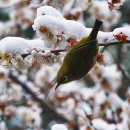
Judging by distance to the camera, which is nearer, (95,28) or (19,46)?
(95,28)

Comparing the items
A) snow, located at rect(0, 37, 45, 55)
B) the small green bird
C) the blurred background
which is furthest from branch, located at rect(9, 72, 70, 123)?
the small green bird

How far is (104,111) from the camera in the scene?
3.94 meters

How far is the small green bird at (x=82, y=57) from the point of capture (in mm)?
1296

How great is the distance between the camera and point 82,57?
4.25 feet

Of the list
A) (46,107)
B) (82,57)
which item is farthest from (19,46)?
(46,107)

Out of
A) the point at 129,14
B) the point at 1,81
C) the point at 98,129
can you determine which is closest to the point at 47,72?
the point at 1,81

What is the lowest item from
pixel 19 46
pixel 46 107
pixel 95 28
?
pixel 46 107

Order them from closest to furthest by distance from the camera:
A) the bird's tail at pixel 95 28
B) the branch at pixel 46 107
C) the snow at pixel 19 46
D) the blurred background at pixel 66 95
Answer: the bird's tail at pixel 95 28 → the snow at pixel 19 46 → the blurred background at pixel 66 95 → the branch at pixel 46 107

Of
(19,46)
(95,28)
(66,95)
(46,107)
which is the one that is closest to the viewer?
(95,28)

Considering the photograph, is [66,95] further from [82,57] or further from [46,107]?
[82,57]

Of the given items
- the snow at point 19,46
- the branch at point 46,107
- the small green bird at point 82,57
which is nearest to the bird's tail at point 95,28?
the small green bird at point 82,57

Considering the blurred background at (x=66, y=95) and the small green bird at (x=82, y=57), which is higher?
the small green bird at (x=82, y=57)

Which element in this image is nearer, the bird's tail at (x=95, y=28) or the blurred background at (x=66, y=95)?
the bird's tail at (x=95, y=28)

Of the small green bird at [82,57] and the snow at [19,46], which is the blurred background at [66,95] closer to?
the snow at [19,46]
